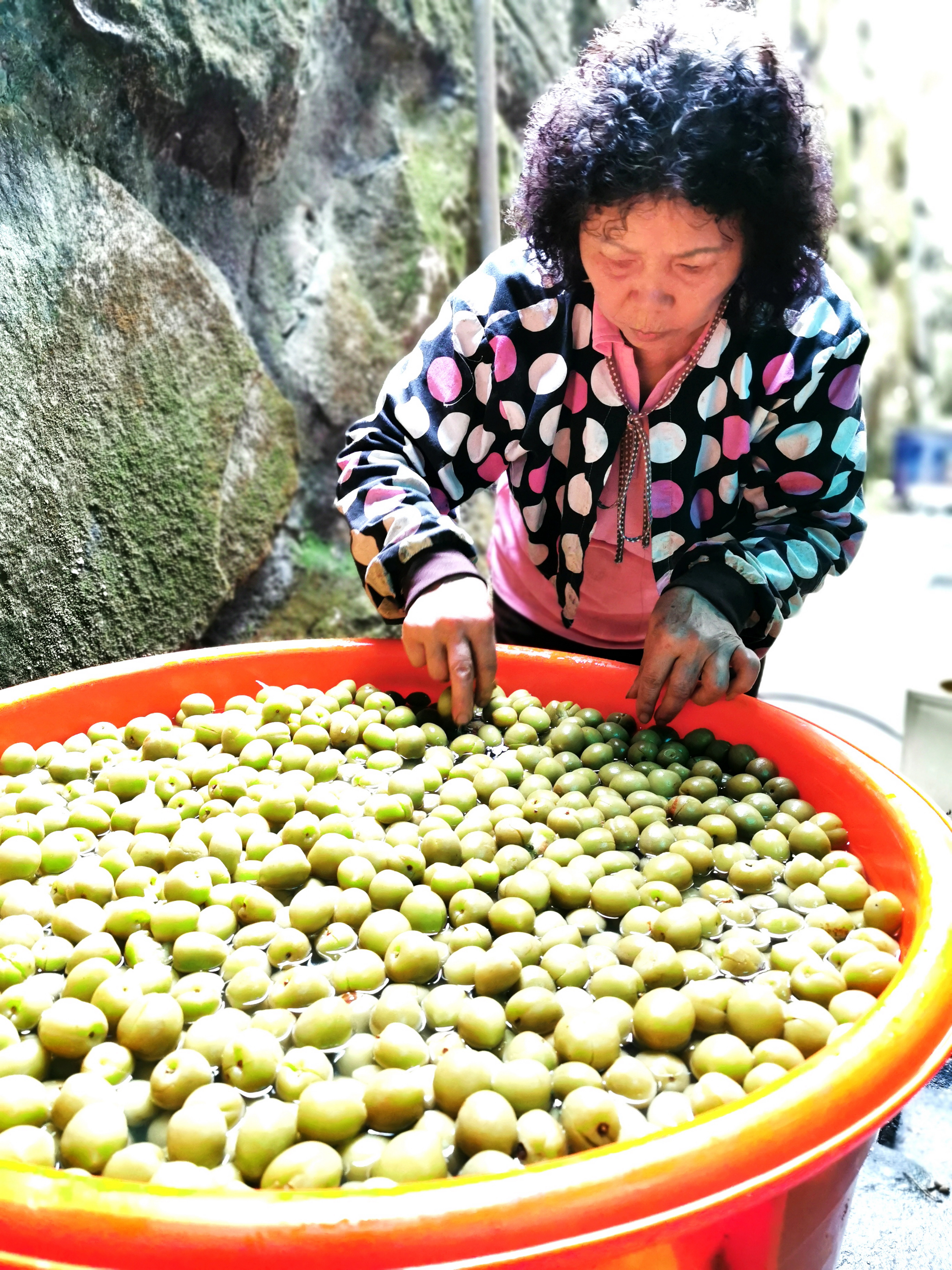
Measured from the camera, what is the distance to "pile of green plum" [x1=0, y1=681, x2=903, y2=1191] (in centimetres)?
88

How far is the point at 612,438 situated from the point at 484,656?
1.44 ft

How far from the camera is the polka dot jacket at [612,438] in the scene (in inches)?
63.7

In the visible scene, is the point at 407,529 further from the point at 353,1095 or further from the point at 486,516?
the point at 486,516

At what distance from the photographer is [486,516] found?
386 centimetres

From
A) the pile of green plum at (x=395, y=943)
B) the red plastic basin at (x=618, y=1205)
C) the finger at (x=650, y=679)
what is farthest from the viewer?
the finger at (x=650, y=679)

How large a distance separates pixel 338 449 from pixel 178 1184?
2.40m

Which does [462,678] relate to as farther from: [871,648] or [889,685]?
[871,648]

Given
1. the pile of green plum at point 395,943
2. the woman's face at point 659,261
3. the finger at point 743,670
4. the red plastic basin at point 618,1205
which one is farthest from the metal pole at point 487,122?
the red plastic basin at point 618,1205

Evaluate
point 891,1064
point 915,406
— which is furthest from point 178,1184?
point 915,406

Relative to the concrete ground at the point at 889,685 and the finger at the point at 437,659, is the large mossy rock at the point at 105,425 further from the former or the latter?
the concrete ground at the point at 889,685

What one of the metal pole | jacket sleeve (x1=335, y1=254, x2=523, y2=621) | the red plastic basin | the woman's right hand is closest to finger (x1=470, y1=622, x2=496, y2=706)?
the woman's right hand

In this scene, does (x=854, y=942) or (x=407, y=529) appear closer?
(x=854, y=942)

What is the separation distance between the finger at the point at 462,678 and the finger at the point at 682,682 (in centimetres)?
32

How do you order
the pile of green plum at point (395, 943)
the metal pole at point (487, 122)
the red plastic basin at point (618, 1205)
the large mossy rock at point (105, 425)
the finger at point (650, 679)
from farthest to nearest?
1. the metal pole at point (487, 122)
2. the large mossy rock at point (105, 425)
3. the finger at point (650, 679)
4. the pile of green plum at point (395, 943)
5. the red plastic basin at point (618, 1205)
